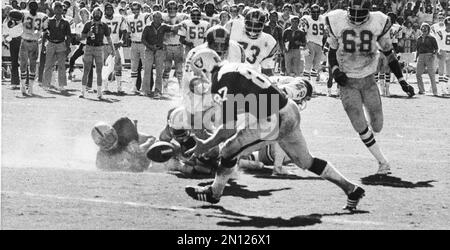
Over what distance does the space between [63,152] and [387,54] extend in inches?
190

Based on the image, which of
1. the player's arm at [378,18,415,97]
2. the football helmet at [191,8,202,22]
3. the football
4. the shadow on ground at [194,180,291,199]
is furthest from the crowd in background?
the football

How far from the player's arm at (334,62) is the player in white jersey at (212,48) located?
3.94 ft

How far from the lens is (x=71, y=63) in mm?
25672

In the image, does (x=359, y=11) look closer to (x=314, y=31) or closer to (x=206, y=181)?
(x=206, y=181)

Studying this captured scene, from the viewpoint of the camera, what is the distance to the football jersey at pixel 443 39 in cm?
2523

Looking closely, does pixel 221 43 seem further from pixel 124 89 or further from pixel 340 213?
pixel 124 89

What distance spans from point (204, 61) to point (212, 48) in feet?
0.82

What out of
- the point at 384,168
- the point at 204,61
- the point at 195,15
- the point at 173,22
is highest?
the point at 204,61

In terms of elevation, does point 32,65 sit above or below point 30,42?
below

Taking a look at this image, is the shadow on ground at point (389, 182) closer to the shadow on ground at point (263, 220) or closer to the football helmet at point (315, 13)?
the shadow on ground at point (263, 220)

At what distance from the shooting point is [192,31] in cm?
2225

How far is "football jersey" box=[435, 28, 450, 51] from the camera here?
25234 mm

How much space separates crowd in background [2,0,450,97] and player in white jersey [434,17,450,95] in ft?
3.39

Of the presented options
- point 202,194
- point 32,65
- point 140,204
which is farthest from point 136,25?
point 202,194
